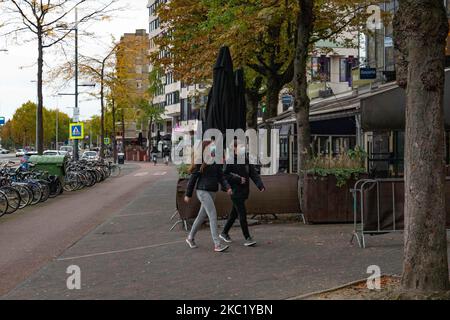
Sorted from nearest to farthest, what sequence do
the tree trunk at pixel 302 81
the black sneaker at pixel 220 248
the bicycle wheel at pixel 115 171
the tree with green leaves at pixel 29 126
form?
the black sneaker at pixel 220 248, the tree trunk at pixel 302 81, the bicycle wheel at pixel 115 171, the tree with green leaves at pixel 29 126

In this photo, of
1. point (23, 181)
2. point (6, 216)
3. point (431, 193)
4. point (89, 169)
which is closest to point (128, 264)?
point (431, 193)

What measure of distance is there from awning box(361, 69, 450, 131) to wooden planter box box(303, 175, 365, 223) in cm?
116

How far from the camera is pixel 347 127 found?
21516mm

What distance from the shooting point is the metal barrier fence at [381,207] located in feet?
31.6

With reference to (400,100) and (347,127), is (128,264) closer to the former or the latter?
(400,100)

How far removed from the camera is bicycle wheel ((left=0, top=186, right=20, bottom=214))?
52.4ft

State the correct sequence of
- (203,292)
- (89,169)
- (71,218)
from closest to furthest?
(203,292) < (71,218) < (89,169)

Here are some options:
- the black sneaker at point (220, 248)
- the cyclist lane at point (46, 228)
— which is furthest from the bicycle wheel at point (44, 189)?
the black sneaker at point (220, 248)

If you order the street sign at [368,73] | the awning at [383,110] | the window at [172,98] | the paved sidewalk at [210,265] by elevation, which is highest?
the window at [172,98]

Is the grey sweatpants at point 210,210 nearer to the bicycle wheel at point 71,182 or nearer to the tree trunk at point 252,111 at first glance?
the tree trunk at point 252,111

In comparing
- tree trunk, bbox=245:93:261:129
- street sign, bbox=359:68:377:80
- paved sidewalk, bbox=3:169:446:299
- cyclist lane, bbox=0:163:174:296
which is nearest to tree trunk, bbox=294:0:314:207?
paved sidewalk, bbox=3:169:446:299

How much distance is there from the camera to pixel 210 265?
8414 mm

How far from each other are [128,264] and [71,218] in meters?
6.87

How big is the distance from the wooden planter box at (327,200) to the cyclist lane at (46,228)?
14.0ft
